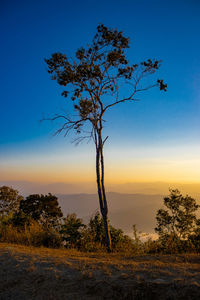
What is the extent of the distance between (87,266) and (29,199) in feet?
73.7

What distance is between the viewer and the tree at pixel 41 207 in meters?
24.2

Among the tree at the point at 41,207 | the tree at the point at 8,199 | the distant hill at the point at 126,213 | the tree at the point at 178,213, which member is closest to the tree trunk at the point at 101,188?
the distant hill at the point at 126,213

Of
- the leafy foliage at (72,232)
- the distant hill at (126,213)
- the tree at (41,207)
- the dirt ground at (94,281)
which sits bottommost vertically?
the distant hill at (126,213)

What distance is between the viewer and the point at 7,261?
4.77m

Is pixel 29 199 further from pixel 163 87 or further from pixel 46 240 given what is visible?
pixel 163 87

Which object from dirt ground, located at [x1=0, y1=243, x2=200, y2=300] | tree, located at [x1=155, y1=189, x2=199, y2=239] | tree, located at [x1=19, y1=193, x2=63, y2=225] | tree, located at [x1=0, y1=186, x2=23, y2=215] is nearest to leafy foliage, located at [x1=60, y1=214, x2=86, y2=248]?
dirt ground, located at [x1=0, y1=243, x2=200, y2=300]

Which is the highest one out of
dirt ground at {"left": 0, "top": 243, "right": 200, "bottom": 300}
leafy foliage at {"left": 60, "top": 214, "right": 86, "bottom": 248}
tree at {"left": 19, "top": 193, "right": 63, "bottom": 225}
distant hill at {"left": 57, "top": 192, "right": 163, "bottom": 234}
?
dirt ground at {"left": 0, "top": 243, "right": 200, "bottom": 300}

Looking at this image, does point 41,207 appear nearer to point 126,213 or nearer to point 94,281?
point 94,281

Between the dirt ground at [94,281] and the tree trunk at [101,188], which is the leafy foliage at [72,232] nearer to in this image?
the tree trunk at [101,188]

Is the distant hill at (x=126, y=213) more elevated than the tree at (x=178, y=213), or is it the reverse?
the tree at (x=178, y=213)

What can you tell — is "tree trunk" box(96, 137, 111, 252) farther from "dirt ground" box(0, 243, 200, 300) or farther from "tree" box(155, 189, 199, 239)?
"tree" box(155, 189, 199, 239)

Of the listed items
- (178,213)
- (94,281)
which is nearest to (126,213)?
(178,213)

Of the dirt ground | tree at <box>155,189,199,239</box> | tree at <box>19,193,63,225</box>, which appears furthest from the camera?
tree at <box>19,193,63,225</box>

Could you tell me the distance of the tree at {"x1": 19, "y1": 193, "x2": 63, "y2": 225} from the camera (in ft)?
79.2
